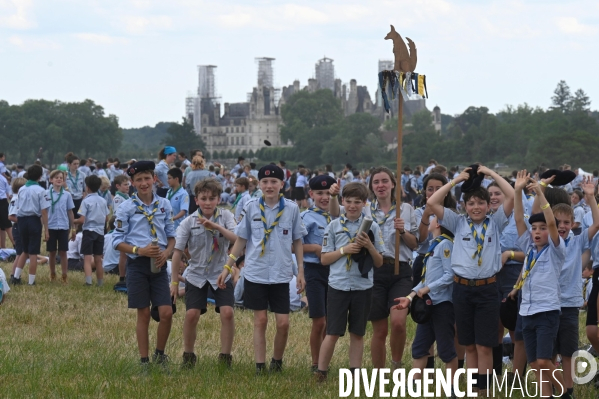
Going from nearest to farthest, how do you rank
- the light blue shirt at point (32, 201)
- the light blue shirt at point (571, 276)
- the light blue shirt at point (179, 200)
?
the light blue shirt at point (571, 276), the light blue shirt at point (179, 200), the light blue shirt at point (32, 201)

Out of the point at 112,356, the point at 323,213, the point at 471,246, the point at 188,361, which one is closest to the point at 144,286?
the point at 188,361

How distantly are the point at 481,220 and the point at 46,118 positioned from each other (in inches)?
6291

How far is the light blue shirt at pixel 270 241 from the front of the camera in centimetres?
871

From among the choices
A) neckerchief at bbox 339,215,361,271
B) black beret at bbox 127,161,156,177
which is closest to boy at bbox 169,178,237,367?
black beret at bbox 127,161,156,177

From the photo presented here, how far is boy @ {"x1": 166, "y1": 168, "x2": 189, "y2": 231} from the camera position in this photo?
14180mm

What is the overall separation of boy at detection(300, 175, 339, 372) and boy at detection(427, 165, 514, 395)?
148cm

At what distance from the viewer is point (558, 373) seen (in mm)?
7762

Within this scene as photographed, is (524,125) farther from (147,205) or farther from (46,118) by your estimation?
(147,205)

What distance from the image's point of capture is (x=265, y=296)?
28.9 ft

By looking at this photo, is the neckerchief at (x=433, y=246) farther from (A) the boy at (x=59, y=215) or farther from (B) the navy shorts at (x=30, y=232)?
(B) the navy shorts at (x=30, y=232)

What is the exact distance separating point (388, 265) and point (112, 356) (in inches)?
118

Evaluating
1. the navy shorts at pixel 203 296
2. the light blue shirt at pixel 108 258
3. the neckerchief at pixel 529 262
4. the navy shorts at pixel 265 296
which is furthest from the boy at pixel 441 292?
the light blue shirt at pixel 108 258

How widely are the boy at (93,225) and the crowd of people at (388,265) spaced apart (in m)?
6.20

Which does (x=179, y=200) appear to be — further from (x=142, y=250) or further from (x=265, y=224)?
(x=265, y=224)
